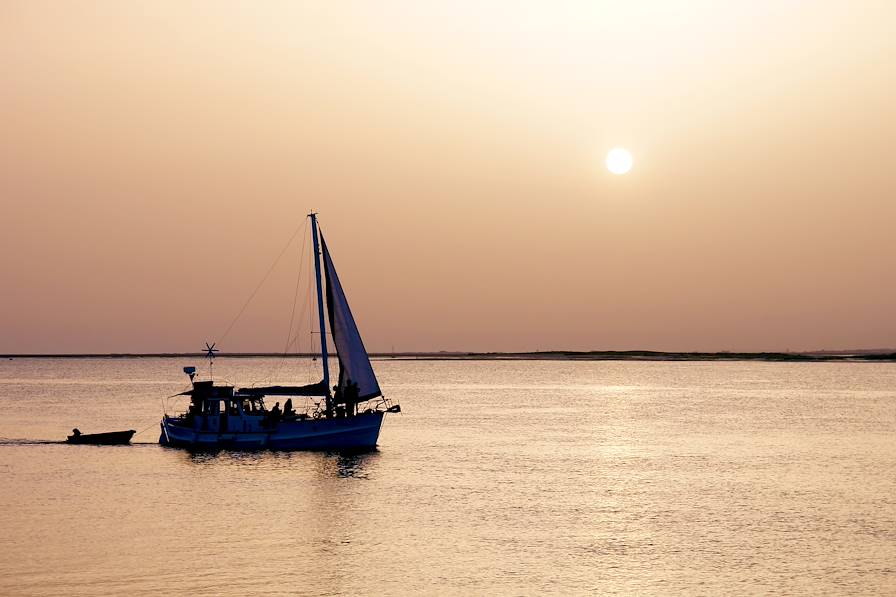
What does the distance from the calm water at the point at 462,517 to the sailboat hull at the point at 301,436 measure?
1.32m

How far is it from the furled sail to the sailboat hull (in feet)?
6.99

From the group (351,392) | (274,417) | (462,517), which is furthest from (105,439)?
(462,517)

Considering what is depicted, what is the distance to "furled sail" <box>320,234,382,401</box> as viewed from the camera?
78.0 metres

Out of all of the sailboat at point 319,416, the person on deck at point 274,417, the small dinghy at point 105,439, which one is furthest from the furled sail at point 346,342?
the small dinghy at point 105,439

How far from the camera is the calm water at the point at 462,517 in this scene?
38.1m

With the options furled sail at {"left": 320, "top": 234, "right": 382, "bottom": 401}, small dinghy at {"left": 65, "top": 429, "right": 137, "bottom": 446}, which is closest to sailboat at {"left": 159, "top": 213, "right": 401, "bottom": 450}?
furled sail at {"left": 320, "top": 234, "right": 382, "bottom": 401}

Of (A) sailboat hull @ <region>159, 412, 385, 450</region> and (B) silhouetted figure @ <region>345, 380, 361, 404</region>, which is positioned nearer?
(B) silhouetted figure @ <region>345, 380, 361, 404</region>

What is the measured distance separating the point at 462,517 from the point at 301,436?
29.4 m

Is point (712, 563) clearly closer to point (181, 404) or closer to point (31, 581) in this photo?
point (31, 581)

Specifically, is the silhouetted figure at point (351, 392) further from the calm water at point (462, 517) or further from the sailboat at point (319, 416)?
the calm water at point (462, 517)

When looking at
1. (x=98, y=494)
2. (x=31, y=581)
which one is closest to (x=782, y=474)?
(x=98, y=494)

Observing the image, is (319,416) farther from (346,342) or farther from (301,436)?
(346,342)

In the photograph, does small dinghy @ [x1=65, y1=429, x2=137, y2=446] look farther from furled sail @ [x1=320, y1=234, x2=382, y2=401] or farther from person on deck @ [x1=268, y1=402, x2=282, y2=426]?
furled sail @ [x1=320, y1=234, x2=382, y2=401]

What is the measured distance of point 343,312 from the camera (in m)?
78.7
